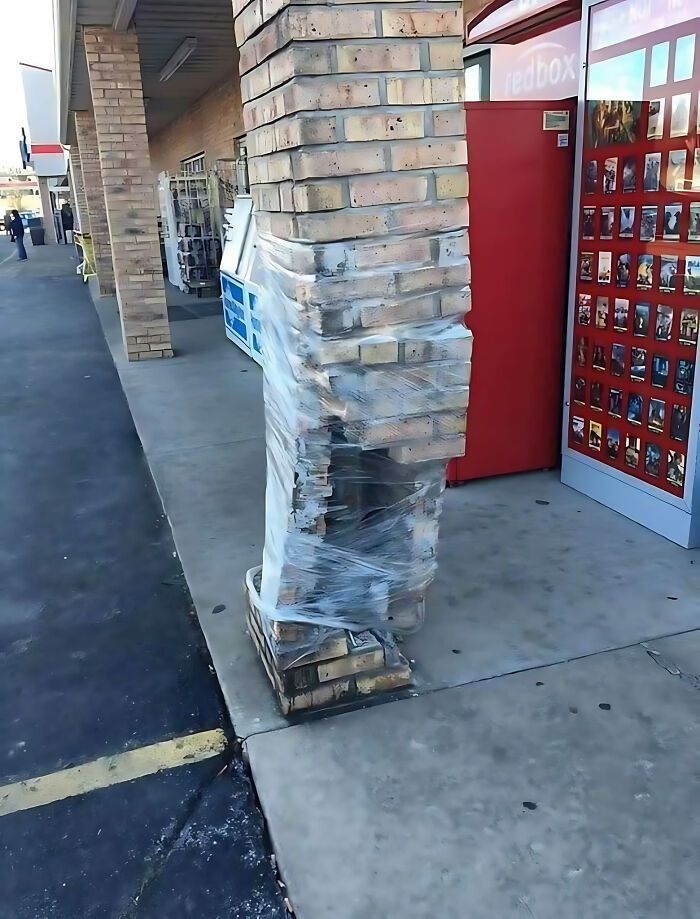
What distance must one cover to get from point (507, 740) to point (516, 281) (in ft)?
9.41

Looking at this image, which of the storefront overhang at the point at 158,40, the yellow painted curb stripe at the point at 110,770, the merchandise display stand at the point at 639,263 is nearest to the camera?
the yellow painted curb stripe at the point at 110,770

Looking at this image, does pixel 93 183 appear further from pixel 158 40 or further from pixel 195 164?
pixel 195 164

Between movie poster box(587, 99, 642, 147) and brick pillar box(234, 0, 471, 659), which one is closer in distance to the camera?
brick pillar box(234, 0, 471, 659)

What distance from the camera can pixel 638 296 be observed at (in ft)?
13.0

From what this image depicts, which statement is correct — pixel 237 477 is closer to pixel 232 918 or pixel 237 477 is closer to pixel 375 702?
pixel 375 702

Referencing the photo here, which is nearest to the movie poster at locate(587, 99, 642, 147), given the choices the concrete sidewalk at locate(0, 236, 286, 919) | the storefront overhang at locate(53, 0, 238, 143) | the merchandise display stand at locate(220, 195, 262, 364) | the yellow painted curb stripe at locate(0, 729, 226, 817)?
the concrete sidewalk at locate(0, 236, 286, 919)

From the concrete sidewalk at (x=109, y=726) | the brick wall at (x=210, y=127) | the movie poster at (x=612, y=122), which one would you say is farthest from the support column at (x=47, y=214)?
the movie poster at (x=612, y=122)

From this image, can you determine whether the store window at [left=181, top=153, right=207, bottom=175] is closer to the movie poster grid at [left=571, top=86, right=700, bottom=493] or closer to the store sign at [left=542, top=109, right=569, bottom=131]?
the store sign at [left=542, top=109, right=569, bottom=131]

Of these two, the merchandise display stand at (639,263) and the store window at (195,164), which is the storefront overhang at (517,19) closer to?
the merchandise display stand at (639,263)

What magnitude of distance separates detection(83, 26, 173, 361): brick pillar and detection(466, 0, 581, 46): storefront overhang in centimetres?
422

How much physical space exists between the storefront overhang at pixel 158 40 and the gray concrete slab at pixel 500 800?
7.05 metres

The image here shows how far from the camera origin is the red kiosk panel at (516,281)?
14.2 feet

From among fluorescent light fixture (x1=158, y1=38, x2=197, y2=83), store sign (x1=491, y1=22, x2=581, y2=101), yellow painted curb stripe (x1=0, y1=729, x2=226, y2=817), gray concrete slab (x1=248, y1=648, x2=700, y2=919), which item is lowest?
yellow painted curb stripe (x1=0, y1=729, x2=226, y2=817)

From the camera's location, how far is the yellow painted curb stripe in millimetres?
2609
